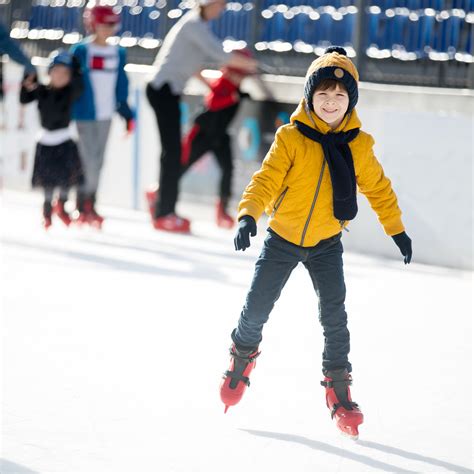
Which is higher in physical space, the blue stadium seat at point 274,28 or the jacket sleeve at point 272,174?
the jacket sleeve at point 272,174

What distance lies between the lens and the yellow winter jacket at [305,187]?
13.6ft

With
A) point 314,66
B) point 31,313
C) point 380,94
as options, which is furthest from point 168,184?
point 314,66

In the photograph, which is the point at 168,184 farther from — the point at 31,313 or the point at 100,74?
the point at 31,313

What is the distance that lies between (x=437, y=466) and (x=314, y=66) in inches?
54.2

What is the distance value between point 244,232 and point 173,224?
5274mm

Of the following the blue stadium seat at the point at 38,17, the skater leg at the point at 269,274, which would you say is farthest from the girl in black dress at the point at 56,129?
the skater leg at the point at 269,274

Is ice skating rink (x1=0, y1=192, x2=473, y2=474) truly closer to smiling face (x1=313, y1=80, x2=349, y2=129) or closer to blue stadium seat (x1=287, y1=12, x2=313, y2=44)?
smiling face (x1=313, y1=80, x2=349, y2=129)

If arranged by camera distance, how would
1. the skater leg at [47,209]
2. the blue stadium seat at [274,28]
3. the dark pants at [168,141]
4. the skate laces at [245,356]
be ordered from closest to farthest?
the skate laces at [245,356]
the skater leg at [47,209]
the dark pants at [168,141]
the blue stadium seat at [274,28]

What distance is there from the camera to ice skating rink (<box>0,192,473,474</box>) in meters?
4.05

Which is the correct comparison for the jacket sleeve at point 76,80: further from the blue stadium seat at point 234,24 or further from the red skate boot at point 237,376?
the red skate boot at point 237,376

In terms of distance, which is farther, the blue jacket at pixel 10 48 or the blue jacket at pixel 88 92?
the blue jacket at pixel 88 92

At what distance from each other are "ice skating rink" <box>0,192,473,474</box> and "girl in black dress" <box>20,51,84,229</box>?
56cm

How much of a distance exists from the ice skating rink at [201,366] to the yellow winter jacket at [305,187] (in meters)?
0.72

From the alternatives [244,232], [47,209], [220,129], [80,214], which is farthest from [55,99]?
[244,232]
